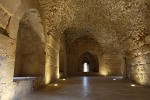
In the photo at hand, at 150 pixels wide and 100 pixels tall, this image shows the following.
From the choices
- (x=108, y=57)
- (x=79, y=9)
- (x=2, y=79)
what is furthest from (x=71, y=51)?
(x=2, y=79)

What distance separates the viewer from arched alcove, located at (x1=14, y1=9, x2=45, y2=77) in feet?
17.6

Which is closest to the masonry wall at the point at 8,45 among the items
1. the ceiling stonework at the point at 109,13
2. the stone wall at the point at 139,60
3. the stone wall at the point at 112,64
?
the ceiling stonework at the point at 109,13

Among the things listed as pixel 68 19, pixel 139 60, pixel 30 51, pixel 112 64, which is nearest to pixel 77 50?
pixel 112 64

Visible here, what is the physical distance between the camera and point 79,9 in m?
6.80

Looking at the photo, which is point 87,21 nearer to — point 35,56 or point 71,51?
point 35,56

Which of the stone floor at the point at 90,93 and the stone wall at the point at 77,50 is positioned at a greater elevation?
the stone wall at the point at 77,50

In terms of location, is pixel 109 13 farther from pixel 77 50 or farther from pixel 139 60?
pixel 77 50

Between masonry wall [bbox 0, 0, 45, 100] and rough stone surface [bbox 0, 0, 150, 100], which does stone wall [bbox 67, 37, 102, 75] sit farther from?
masonry wall [bbox 0, 0, 45, 100]

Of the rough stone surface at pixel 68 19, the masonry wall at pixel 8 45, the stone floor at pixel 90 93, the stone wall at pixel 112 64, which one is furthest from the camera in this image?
the stone wall at pixel 112 64

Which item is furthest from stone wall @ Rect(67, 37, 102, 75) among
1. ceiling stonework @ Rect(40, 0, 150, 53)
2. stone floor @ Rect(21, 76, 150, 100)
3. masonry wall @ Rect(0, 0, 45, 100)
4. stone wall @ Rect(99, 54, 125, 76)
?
masonry wall @ Rect(0, 0, 45, 100)

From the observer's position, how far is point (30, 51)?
18.4 feet

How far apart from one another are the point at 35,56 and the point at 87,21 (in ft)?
13.1

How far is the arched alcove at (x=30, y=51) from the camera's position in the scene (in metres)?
5.35

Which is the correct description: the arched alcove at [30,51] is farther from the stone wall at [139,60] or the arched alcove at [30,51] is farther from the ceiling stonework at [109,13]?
the stone wall at [139,60]
